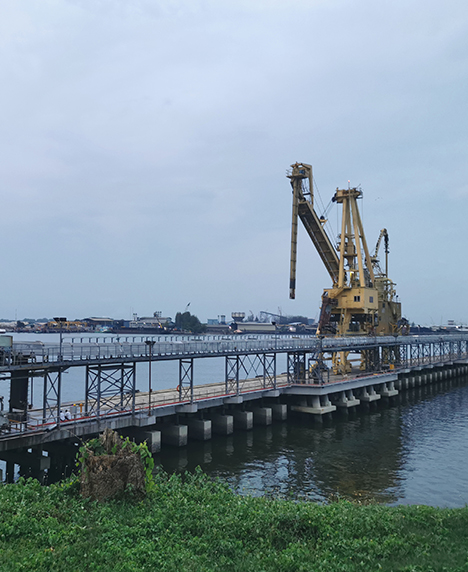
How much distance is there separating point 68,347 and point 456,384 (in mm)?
77387

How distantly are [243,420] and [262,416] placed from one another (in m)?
2.87

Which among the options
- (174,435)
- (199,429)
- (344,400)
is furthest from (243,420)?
(344,400)

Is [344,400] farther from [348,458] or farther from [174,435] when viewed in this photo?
[174,435]

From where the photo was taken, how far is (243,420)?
144ft

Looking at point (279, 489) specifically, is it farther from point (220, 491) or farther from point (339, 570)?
point (339, 570)

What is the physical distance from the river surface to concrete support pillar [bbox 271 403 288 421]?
0.92m

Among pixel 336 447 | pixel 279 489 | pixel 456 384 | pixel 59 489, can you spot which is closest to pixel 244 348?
pixel 336 447

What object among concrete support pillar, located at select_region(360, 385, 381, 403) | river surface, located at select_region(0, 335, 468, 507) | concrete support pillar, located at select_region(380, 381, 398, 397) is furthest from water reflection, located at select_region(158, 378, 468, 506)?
concrete support pillar, located at select_region(380, 381, 398, 397)

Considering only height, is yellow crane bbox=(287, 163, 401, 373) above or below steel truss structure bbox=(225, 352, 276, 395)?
above

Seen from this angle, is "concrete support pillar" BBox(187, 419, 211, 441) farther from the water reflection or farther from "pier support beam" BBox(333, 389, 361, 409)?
"pier support beam" BBox(333, 389, 361, 409)

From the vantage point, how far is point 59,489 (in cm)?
1767

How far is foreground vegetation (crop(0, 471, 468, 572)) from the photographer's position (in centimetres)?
1251

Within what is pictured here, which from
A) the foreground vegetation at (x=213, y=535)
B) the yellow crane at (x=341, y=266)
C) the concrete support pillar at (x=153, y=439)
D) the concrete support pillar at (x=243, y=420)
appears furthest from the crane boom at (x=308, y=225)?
the foreground vegetation at (x=213, y=535)

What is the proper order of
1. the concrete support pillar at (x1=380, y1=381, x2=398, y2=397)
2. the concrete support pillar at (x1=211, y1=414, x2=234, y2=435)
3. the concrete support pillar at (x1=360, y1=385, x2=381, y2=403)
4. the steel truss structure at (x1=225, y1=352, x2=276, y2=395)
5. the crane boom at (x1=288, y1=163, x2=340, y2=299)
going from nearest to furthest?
the concrete support pillar at (x1=211, y1=414, x2=234, y2=435) → the steel truss structure at (x1=225, y1=352, x2=276, y2=395) → the concrete support pillar at (x1=360, y1=385, x2=381, y2=403) → the concrete support pillar at (x1=380, y1=381, x2=398, y2=397) → the crane boom at (x1=288, y1=163, x2=340, y2=299)
